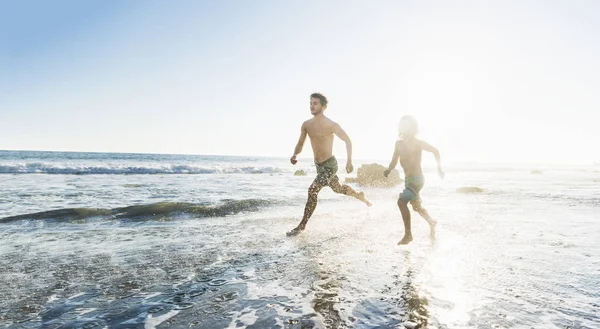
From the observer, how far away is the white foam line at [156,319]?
2512 mm

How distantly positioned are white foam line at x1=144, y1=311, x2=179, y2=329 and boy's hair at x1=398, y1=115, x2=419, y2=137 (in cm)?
438

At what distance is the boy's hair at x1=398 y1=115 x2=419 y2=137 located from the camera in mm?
5676

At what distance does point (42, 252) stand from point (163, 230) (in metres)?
1.99

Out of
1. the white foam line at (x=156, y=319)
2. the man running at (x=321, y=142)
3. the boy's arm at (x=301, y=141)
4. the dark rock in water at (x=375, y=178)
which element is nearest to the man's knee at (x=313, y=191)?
Answer: the man running at (x=321, y=142)

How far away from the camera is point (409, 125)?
5699 mm

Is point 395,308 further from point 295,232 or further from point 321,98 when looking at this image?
point 321,98

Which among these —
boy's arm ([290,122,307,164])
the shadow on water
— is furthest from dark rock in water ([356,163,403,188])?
the shadow on water

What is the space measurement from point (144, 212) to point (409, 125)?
6.46 metres

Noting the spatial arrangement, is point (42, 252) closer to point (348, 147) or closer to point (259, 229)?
point (259, 229)

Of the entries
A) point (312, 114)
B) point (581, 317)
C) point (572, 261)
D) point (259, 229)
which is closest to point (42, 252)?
point (259, 229)

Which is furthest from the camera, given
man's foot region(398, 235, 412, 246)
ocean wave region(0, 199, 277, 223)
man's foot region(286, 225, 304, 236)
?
ocean wave region(0, 199, 277, 223)

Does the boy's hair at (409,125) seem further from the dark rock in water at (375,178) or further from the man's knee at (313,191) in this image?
the dark rock in water at (375,178)

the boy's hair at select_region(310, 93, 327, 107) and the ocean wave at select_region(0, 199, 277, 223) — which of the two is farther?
→ the ocean wave at select_region(0, 199, 277, 223)

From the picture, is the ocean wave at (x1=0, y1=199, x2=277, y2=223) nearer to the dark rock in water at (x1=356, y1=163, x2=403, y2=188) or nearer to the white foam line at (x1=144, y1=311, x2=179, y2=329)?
the white foam line at (x1=144, y1=311, x2=179, y2=329)
